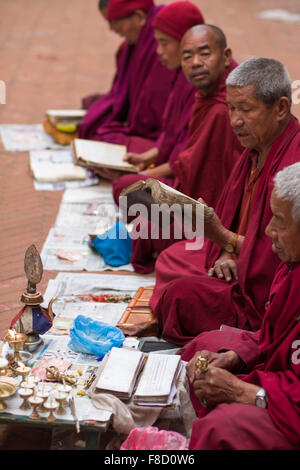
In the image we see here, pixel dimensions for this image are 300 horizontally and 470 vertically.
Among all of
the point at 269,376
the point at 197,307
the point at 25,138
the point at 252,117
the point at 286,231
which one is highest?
the point at 252,117

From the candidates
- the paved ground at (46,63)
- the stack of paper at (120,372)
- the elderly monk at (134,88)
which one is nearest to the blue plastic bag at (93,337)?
the stack of paper at (120,372)

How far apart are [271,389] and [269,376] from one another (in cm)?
8

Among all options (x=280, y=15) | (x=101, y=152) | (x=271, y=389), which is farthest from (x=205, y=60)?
(x=280, y=15)

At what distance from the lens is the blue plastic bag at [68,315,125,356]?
358cm

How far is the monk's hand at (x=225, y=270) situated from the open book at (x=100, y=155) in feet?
7.07

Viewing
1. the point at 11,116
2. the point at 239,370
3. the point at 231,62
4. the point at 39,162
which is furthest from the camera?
the point at 11,116

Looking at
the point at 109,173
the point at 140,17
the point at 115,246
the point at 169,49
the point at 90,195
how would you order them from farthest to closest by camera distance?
the point at 140,17
the point at 109,173
the point at 90,195
the point at 169,49
the point at 115,246

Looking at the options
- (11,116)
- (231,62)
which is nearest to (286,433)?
(231,62)

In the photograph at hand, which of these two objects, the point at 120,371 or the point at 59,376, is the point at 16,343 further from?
A: the point at 120,371

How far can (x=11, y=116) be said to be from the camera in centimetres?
796

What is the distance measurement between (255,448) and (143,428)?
1.67ft

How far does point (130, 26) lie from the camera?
6707mm

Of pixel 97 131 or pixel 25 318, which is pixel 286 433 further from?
pixel 97 131
